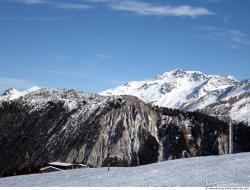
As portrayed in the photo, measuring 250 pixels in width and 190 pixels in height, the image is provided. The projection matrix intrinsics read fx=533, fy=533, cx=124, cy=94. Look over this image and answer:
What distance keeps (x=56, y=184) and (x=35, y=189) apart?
5803mm

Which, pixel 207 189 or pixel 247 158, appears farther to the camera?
pixel 247 158

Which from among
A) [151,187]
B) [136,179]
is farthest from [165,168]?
[151,187]

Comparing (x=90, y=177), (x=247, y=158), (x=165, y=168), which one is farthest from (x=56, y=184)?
(x=247, y=158)

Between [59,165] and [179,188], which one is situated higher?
[59,165]

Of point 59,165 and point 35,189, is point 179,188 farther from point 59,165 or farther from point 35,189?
point 59,165

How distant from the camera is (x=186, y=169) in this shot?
172 feet

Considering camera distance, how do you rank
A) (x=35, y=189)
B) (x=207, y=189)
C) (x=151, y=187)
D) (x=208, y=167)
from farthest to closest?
(x=208, y=167) < (x=35, y=189) < (x=151, y=187) < (x=207, y=189)

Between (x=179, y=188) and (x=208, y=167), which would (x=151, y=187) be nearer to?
(x=179, y=188)

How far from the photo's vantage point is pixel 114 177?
52.2 metres

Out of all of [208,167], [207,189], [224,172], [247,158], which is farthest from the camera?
[247,158]

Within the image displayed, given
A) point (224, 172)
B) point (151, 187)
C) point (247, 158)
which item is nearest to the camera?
point (151, 187)

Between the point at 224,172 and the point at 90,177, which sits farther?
the point at 90,177

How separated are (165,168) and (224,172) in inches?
351

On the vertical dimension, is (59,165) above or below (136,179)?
above
